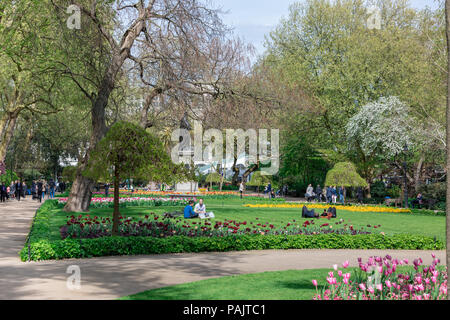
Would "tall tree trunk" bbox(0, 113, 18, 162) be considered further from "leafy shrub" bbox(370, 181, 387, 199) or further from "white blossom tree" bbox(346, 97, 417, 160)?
"leafy shrub" bbox(370, 181, 387, 199)

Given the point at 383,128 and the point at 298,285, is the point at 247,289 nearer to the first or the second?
the point at 298,285

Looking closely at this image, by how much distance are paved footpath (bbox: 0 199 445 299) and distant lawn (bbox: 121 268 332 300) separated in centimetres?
43

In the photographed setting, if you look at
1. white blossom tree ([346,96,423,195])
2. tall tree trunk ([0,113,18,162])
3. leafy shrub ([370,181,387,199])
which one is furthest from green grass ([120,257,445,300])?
leafy shrub ([370,181,387,199])

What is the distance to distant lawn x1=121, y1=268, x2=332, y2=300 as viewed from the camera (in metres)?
7.04

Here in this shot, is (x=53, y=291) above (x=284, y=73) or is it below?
below

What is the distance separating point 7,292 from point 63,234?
5.78m

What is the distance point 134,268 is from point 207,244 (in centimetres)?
294

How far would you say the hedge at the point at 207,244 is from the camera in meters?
10.7

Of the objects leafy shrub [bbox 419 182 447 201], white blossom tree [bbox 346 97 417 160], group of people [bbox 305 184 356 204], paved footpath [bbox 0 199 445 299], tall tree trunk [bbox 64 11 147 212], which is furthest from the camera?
group of people [bbox 305 184 356 204]

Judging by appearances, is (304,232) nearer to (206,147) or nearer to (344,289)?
(344,289)

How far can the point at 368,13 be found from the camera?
4069 centimetres

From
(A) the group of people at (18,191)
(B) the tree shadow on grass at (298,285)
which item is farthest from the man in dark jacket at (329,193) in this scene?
(B) the tree shadow on grass at (298,285)

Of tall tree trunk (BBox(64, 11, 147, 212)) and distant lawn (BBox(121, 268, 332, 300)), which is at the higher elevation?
tall tree trunk (BBox(64, 11, 147, 212))
